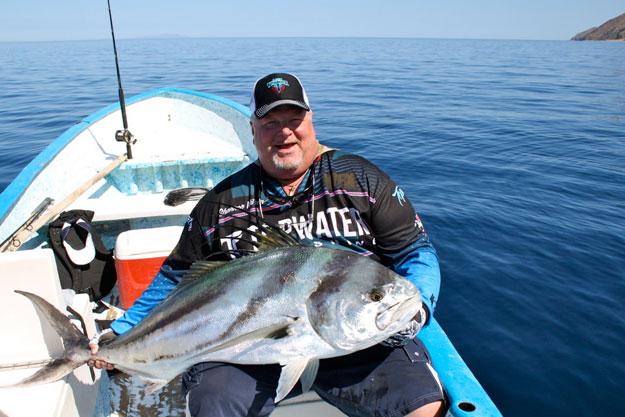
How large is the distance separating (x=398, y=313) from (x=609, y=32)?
16613 centimetres

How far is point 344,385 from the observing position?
2674mm

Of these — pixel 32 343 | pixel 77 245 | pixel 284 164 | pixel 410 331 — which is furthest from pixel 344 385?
pixel 77 245

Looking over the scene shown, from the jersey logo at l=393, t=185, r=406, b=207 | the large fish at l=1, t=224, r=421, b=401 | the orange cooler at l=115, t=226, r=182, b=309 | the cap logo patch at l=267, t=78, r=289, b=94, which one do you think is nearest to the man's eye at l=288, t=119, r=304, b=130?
the cap logo patch at l=267, t=78, r=289, b=94

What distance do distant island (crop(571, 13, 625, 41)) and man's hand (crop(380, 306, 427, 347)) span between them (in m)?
149

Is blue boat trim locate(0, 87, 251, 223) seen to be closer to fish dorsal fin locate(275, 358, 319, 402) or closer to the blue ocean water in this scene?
the blue ocean water

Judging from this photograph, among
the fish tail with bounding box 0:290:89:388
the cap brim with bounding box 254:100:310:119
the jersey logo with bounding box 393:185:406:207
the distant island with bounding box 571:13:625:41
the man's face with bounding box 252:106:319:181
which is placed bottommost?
the fish tail with bounding box 0:290:89:388

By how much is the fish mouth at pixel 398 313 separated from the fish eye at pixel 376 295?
6 cm

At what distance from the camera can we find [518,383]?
4.32m

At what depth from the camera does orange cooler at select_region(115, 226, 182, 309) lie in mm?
4199

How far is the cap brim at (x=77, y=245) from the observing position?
4.55 m

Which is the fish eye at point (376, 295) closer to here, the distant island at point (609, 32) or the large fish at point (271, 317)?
the large fish at point (271, 317)

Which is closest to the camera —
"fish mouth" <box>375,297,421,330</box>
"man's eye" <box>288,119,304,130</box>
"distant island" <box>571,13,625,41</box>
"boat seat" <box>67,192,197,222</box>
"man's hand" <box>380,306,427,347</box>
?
"fish mouth" <box>375,297,421,330</box>

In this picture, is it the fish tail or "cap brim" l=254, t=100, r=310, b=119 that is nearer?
the fish tail

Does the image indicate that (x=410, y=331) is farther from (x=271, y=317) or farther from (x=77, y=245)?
(x=77, y=245)
